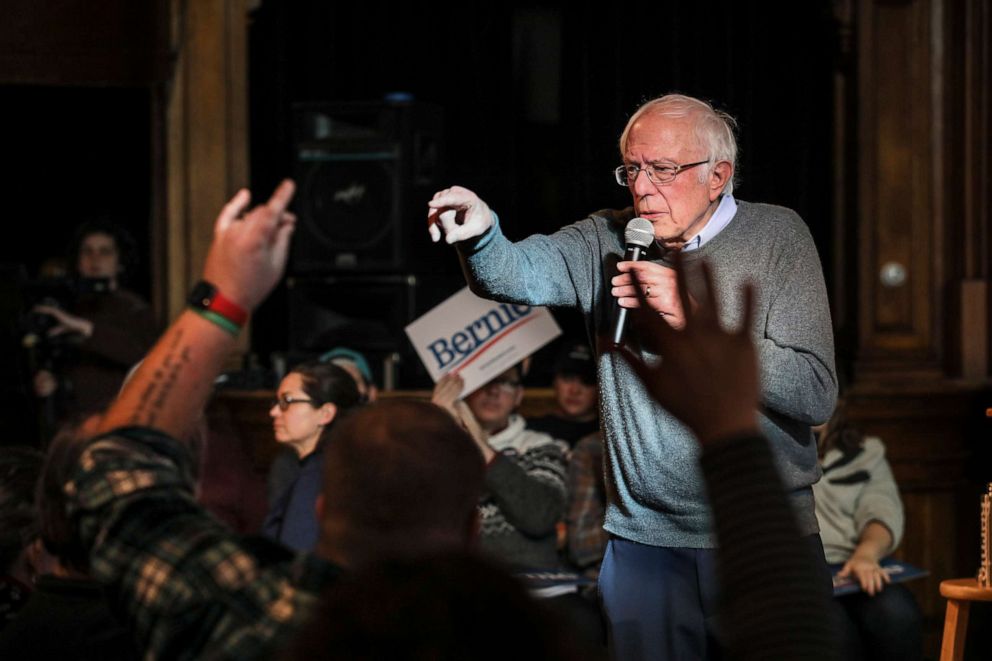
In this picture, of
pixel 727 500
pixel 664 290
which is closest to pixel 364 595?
pixel 727 500

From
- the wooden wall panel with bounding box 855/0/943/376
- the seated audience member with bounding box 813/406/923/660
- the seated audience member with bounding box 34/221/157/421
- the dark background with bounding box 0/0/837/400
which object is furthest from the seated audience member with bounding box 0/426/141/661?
the dark background with bounding box 0/0/837/400

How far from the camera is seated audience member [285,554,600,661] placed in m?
0.82

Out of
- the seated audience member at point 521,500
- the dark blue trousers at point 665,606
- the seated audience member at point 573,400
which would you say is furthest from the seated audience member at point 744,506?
the seated audience member at point 573,400

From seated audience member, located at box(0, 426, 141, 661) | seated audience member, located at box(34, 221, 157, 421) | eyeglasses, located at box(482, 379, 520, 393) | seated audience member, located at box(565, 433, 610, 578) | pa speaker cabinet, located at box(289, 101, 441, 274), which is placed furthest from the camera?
pa speaker cabinet, located at box(289, 101, 441, 274)

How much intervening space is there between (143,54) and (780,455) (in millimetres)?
4111

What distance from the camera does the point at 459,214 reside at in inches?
87.0

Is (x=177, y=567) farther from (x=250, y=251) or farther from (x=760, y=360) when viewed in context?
(x=760, y=360)

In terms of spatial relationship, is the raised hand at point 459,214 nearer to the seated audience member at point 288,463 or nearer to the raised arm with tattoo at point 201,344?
the raised arm with tattoo at point 201,344

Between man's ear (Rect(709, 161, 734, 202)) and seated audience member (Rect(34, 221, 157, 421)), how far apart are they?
2985mm

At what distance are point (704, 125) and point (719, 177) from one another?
90 mm

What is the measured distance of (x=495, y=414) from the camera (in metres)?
4.55

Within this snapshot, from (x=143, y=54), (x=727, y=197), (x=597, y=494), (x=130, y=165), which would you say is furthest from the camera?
(x=130, y=165)

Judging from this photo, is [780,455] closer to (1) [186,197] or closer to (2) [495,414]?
(2) [495,414]

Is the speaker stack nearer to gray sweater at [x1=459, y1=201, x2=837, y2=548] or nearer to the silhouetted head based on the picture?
gray sweater at [x1=459, y1=201, x2=837, y2=548]
